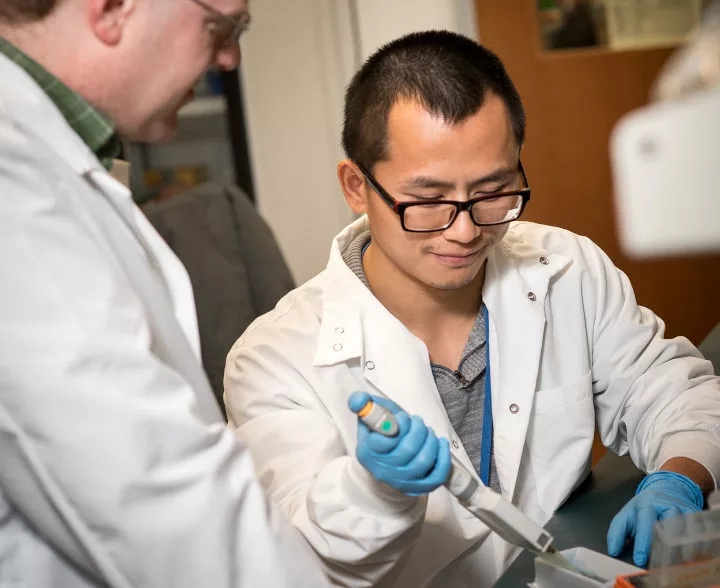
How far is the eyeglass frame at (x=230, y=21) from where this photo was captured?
835mm

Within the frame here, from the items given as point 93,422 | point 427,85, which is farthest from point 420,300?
point 93,422

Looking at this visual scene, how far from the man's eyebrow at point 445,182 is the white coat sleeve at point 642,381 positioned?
30cm

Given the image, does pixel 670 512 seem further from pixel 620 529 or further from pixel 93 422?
pixel 93 422

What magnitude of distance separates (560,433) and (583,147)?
647mm

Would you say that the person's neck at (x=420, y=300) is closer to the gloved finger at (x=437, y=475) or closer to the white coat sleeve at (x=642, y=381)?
the white coat sleeve at (x=642, y=381)

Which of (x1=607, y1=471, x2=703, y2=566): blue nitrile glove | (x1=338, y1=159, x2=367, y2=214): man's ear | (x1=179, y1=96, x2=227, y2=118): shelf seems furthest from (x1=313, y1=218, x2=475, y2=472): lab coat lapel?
(x1=179, y1=96, x2=227, y2=118): shelf

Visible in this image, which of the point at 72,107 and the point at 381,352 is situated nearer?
the point at 72,107

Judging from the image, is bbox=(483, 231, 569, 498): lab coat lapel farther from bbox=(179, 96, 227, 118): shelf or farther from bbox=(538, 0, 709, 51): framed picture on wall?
bbox=(179, 96, 227, 118): shelf

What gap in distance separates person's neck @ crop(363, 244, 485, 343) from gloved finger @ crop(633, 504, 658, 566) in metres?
0.45

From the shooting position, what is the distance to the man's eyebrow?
109 centimetres

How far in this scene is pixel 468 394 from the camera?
125 centimetres

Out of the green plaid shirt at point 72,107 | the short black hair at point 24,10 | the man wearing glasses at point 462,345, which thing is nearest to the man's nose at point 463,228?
the man wearing glasses at point 462,345

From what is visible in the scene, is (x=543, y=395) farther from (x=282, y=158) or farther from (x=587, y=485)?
(x=282, y=158)

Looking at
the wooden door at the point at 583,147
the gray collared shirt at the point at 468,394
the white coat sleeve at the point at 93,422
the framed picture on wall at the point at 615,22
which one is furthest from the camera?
the wooden door at the point at 583,147
